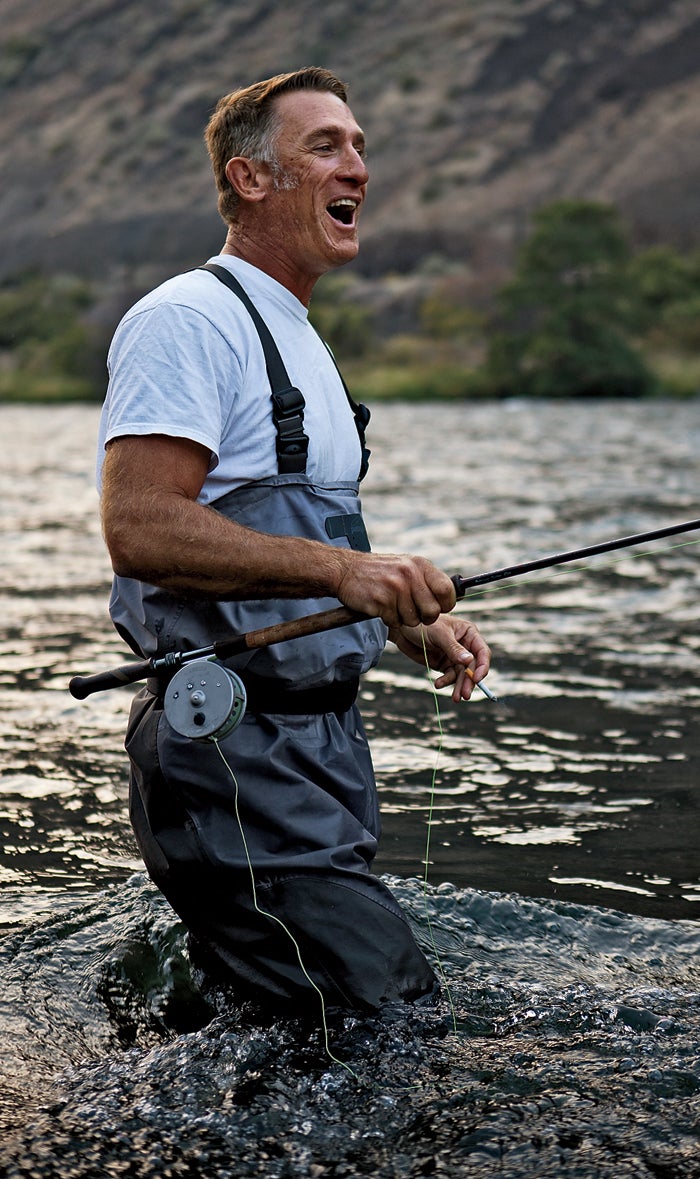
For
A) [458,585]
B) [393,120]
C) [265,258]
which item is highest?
[393,120]

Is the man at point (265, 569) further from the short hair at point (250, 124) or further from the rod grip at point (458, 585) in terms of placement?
the rod grip at point (458, 585)

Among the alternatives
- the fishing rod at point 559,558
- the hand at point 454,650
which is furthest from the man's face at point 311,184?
the hand at point 454,650

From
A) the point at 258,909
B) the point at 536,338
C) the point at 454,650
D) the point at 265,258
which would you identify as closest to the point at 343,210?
the point at 265,258

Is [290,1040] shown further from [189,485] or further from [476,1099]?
[189,485]

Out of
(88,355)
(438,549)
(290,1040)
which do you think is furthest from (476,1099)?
(88,355)

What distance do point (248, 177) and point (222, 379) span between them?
708mm

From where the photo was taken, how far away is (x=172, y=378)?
3.31 m

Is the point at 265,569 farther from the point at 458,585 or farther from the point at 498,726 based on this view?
the point at 498,726

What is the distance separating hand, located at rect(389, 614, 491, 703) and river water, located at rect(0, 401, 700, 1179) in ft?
2.82

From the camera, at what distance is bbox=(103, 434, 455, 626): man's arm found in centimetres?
327

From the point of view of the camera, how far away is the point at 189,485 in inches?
130

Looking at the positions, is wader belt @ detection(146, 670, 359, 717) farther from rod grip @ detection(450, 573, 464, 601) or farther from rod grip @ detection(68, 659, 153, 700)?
rod grip @ detection(450, 573, 464, 601)

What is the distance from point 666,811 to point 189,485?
3734 mm

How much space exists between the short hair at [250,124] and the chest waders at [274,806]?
1.22ft
